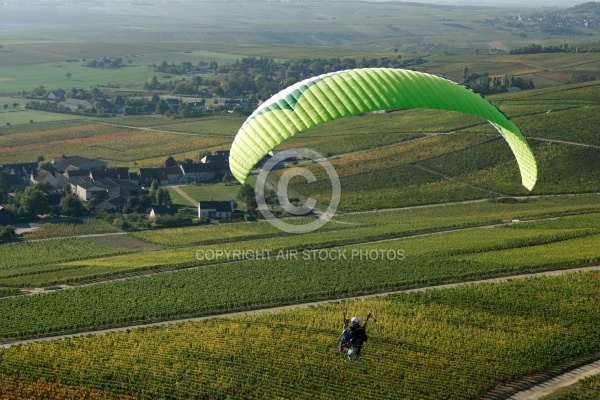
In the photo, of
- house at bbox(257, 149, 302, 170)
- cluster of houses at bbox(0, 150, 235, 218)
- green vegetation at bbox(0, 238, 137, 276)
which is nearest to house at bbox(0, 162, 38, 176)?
cluster of houses at bbox(0, 150, 235, 218)

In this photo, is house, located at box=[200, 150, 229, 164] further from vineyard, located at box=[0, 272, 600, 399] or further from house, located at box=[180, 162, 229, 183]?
vineyard, located at box=[0, 272, 600, 399]

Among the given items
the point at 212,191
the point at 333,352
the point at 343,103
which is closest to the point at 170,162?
the point at 212,191

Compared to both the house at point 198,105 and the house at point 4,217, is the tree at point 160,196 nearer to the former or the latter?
the house at point 4,217

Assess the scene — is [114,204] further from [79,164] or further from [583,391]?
[583,391]

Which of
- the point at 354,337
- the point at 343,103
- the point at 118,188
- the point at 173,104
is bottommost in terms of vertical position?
the point at 118,188

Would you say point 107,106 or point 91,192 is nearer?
point 91,192

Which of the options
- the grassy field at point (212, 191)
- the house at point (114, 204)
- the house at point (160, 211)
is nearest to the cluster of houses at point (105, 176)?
the house at point (114, 204)

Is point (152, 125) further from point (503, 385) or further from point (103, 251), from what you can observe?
point (503, 385)
